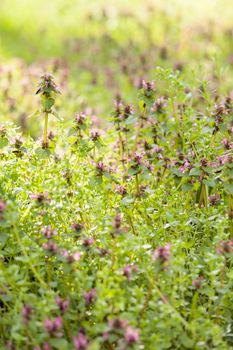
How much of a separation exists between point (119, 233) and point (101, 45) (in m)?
5.44

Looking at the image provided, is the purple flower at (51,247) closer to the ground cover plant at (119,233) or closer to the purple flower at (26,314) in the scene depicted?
the ground cover plant at (119,233)

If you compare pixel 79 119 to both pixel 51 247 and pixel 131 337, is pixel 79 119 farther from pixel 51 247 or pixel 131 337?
pixel 131 337

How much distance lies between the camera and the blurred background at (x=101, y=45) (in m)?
5.48

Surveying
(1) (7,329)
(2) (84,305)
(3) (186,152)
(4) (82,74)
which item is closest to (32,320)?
(2) (84,305)

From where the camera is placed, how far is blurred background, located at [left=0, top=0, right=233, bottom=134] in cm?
548

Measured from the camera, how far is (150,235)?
2262 millimetres

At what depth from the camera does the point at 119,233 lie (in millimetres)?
2072

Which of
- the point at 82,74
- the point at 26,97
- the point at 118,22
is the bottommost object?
the point at 26,97

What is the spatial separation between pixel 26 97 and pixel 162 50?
6.10ft

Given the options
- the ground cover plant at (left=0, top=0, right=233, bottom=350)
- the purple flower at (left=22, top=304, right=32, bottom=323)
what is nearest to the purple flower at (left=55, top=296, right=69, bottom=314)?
the ground cover plant at (left=0, top=0, right=233, bottom=350)

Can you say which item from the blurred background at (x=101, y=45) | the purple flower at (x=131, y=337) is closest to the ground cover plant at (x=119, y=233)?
the purple flower at (x=131, y=337)

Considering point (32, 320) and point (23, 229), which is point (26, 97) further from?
point (32, 320)

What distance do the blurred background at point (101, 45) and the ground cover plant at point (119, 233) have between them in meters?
2.12

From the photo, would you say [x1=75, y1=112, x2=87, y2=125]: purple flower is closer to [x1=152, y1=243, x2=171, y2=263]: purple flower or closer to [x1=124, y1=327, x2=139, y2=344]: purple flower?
[x1=152, y1=243, x2=171, y2=263]: purple flower
